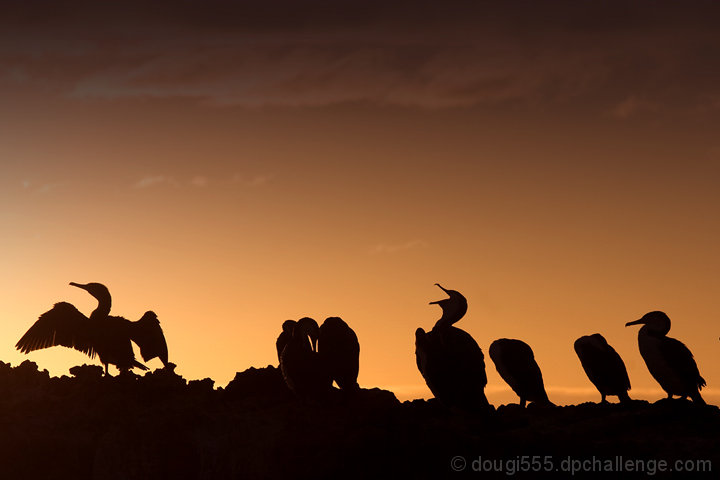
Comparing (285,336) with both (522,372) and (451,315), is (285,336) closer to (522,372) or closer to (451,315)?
(451,315)

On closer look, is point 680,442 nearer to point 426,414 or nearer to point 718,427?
point 718,427

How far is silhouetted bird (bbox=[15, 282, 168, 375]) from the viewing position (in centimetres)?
2459

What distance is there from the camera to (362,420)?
60.8ft

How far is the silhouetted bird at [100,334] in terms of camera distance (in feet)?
80.7

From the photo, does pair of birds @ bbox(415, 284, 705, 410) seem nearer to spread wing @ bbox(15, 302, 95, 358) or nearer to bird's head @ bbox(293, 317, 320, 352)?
bird's head @ bbox(293, 317, 320, 352)

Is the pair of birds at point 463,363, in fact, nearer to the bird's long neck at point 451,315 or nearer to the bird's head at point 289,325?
the bird's long neck at point 451,315

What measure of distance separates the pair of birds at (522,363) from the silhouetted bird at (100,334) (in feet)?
24.0

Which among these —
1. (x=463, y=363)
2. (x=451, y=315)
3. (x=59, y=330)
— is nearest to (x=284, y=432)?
(x=463, y=363)

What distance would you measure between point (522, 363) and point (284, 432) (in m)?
5.84

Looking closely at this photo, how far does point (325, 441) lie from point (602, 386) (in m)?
6.52

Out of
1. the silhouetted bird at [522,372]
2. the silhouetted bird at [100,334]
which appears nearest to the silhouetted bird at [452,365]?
the silhouetted bird at [522,372]

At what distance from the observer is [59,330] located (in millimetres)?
25672

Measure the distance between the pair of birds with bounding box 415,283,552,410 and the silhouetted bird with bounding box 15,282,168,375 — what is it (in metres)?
7.20

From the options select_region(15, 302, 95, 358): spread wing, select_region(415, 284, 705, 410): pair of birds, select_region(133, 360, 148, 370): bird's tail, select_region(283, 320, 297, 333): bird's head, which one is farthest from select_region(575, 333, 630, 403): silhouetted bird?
select_region(15, 302, 95, 358): spread wing
